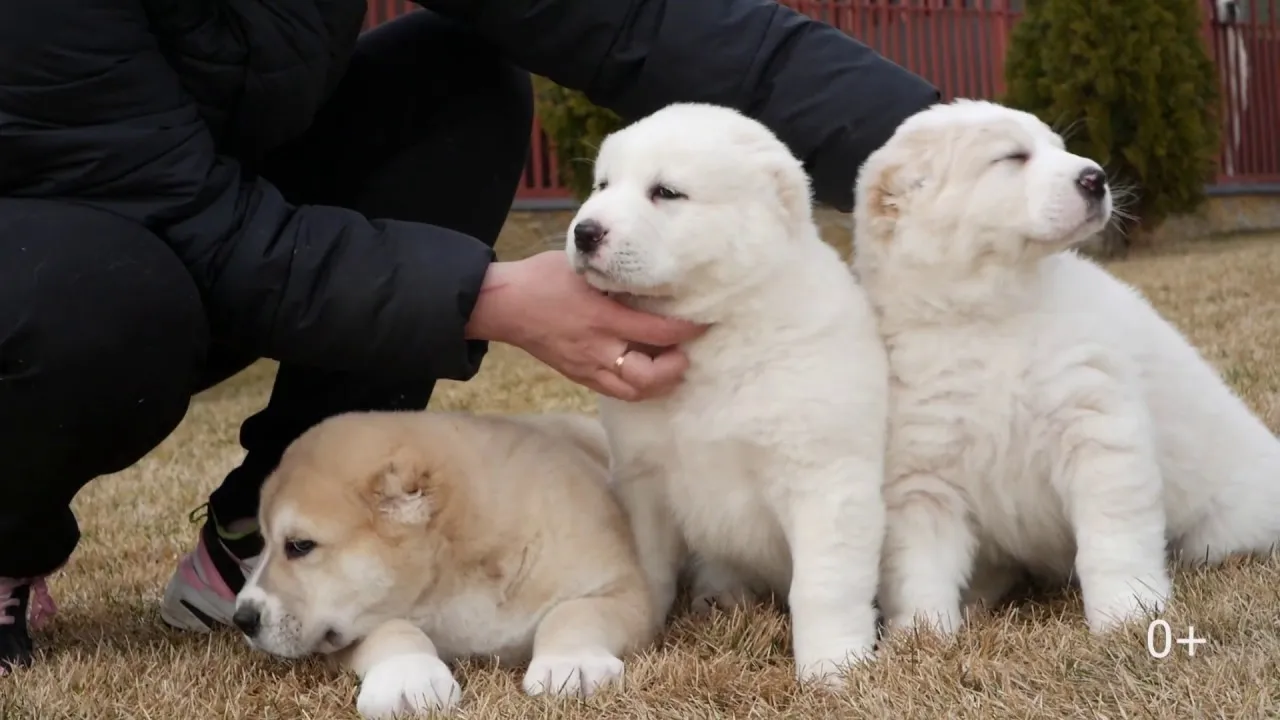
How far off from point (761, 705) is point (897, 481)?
50cm

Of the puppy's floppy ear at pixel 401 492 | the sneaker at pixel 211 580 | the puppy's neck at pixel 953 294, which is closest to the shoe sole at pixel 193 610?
the sneaker at pixel 211 580

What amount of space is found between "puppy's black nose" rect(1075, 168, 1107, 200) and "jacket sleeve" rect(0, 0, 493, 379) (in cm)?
90

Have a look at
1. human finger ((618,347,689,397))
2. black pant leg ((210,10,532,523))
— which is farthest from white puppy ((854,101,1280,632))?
black pant leg ((210,10,532,523))

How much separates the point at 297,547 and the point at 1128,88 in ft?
26.6

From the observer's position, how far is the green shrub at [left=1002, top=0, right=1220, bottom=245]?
842 cm

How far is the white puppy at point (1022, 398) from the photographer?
1703 mm

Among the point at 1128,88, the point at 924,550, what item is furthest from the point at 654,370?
A: the point at 1128,88

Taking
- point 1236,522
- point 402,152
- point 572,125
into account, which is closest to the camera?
point 1236,522

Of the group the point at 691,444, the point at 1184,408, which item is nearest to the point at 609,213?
the point at 691,444

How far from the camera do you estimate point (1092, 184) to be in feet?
5.96

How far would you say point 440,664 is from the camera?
1.63 m

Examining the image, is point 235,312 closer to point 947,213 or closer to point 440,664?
point 440,664

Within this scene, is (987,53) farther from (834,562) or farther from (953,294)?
(834,562)

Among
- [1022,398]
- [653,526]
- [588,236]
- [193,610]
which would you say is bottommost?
[193,610]
